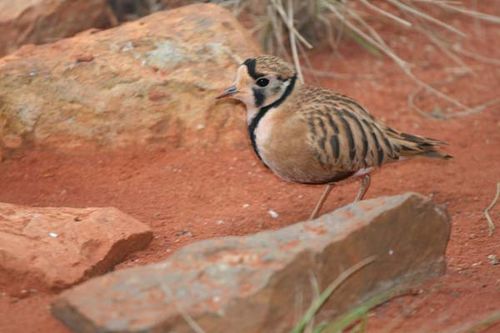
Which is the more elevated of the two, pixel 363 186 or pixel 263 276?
pixel 263 276

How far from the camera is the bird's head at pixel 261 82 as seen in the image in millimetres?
4805

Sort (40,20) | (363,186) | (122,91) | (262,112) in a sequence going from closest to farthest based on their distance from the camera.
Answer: (262,112) → (363,186) → (122,91) → (40,20)

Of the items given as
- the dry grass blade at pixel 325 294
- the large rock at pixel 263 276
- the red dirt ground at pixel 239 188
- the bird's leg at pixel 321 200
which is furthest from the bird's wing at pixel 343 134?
the dry grass blade at pixel 325 294

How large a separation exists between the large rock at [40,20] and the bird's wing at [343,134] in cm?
236

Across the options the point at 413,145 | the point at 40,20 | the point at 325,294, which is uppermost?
the point at 325,294

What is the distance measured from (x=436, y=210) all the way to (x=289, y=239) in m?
0.72

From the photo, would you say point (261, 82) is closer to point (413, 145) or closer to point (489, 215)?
point (413, 145)

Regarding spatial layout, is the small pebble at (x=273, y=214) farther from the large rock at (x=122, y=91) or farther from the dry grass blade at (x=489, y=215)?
the dry grass blade at (x=489, y=215)

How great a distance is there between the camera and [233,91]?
15.9 ft

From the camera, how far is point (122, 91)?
18.8 feet

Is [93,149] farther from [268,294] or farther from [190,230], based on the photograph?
[268,294]

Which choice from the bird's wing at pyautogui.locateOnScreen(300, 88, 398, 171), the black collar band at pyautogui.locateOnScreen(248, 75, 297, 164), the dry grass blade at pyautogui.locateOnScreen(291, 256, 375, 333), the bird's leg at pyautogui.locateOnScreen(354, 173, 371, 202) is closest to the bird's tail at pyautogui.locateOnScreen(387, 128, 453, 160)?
the bird's wing at pyautogui.locateOnScreen(300, 88, 398, 171)

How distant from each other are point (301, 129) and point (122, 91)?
4.69ft

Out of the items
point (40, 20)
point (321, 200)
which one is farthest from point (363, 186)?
point (40, 20)
